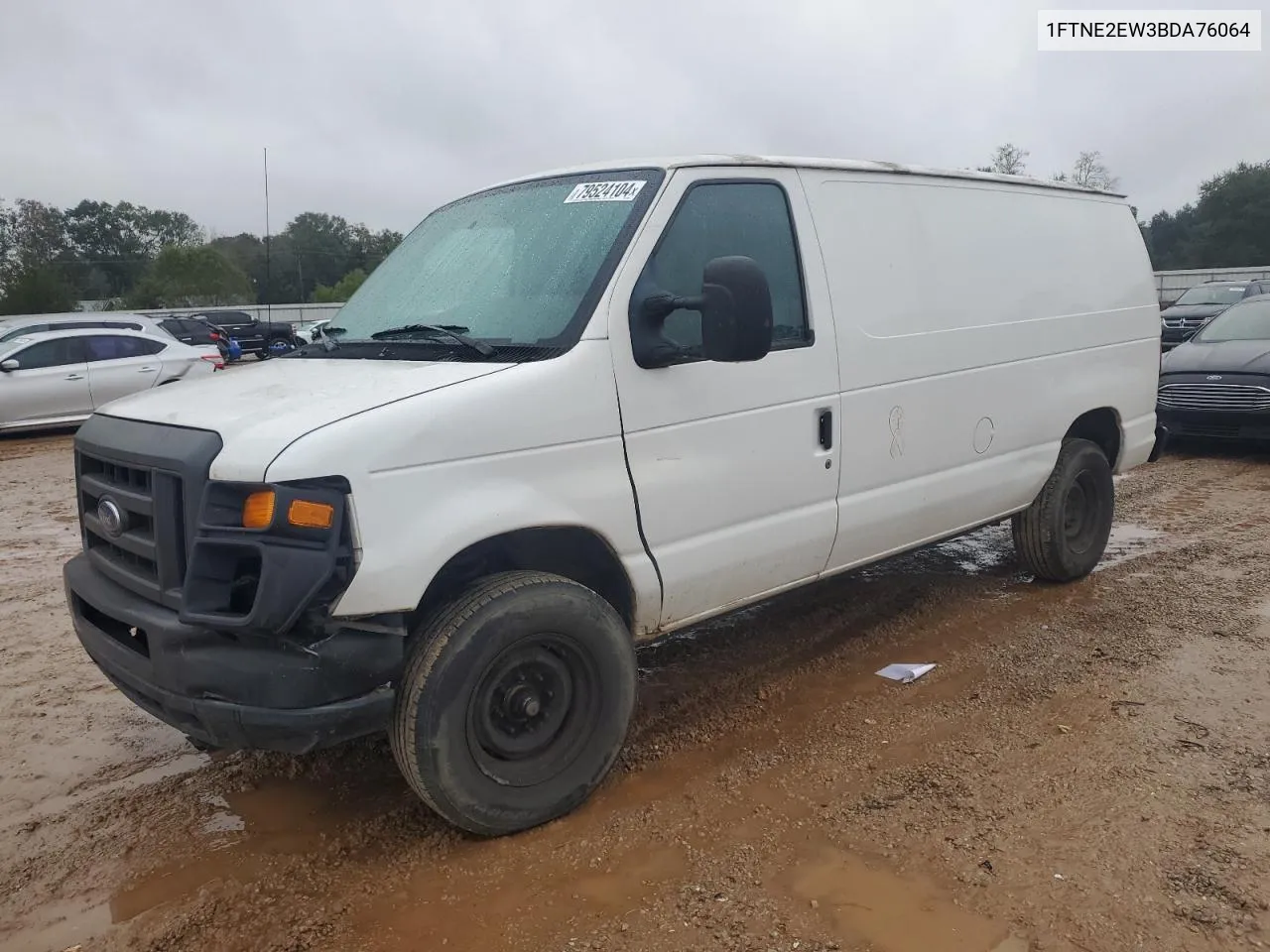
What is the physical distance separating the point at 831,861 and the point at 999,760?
99 centimetres

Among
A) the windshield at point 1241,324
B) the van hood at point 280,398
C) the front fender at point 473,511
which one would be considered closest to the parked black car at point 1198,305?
the windshield at point 1241,324

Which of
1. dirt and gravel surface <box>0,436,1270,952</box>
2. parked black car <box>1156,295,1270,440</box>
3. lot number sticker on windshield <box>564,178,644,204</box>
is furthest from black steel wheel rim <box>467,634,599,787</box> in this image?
parked black car <box>1156,295,1270,440</box>

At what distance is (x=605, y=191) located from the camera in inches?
144

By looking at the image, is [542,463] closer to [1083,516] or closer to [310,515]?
[310,515]

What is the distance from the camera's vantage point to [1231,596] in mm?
5508

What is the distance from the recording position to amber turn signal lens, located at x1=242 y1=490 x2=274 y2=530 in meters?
2.67

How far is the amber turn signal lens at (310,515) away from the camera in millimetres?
2664

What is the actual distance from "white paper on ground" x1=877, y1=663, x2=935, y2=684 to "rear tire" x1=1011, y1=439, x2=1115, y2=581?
1.37 metres

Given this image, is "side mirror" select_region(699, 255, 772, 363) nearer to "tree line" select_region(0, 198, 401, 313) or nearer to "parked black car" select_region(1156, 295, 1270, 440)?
"parked black car" select_region(1156, 295, 1270, 440)

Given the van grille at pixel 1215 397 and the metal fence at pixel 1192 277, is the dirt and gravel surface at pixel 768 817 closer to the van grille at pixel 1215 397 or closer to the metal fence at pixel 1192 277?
the van grille at pixel 1215 397

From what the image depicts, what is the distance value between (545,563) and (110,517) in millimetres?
1414

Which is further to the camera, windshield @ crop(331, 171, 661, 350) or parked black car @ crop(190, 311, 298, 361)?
parked black car @ crop(190, 311, 298, 361)

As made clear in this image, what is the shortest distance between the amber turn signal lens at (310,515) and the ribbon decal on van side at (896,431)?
8.27 feet

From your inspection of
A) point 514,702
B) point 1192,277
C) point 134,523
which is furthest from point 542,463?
point 1192,277
